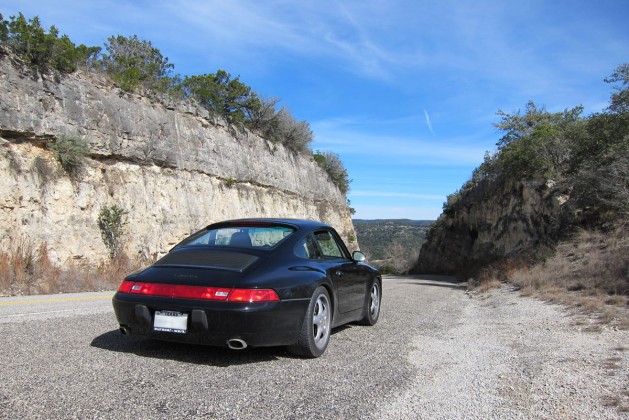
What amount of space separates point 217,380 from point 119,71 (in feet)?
64.6

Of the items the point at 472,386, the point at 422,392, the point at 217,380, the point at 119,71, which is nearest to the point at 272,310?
the point at 217,380

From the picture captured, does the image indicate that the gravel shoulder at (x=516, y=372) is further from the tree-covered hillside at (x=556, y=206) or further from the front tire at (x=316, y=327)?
the tree-covered hillside at (x=556, y=206)

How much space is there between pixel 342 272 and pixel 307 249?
654 millimetres

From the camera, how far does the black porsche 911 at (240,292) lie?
448 cm

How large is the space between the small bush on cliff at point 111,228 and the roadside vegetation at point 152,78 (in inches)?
201

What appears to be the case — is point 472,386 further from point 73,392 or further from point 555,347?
point 73,392

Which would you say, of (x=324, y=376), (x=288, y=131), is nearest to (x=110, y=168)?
(x=324, y=376)

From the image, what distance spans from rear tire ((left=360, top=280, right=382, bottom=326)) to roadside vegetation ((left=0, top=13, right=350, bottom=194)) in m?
14.6

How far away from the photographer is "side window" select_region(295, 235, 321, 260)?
554 cm

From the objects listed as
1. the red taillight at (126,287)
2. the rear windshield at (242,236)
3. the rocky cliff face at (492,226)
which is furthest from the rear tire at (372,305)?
the rocky cliff face at (492,226)

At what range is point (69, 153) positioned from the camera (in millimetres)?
16406

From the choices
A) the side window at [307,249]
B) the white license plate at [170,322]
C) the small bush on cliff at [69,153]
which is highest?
the small bush on cliff at [69,153]

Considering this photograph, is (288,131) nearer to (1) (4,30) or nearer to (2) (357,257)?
(1) (4,30)

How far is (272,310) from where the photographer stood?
459cm
